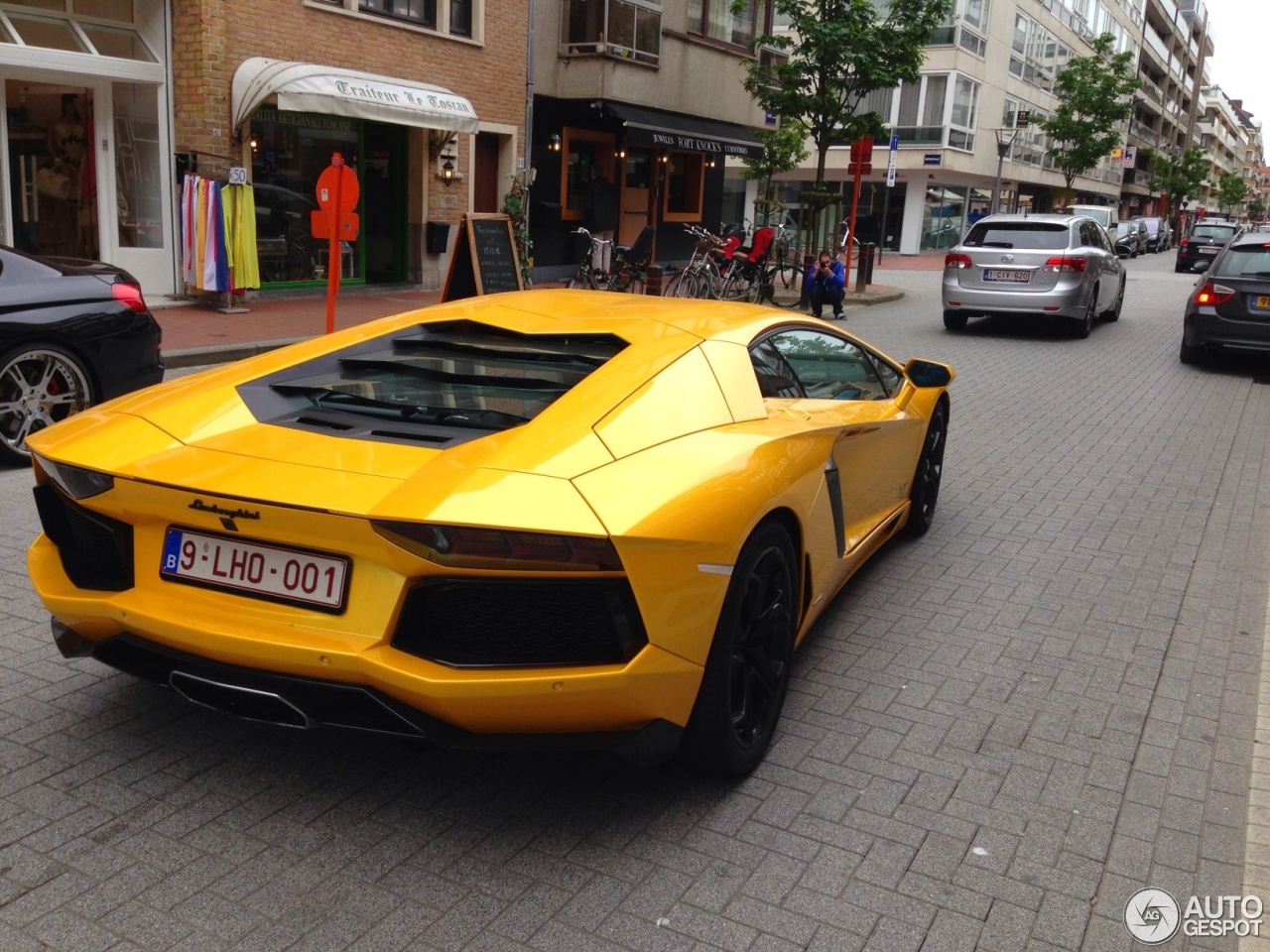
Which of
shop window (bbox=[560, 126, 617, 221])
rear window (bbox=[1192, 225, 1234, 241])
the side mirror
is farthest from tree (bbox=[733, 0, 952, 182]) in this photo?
rear window (bbox=[1192, 225, 1234, 241])

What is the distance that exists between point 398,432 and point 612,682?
0.99 metres

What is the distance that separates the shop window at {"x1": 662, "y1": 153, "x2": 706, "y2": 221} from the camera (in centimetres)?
2594

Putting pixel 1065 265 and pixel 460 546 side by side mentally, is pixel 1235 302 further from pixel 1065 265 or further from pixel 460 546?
pixel 460 546

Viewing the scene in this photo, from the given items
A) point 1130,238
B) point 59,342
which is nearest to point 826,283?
point 59,342

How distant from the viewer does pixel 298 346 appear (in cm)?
423

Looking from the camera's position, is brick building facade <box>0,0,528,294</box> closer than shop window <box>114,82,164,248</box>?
Yes

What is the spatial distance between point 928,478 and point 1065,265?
10692 millimetres

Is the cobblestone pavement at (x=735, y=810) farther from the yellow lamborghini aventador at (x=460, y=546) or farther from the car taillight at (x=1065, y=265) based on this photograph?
the car taillight at (x=1065, y=265)

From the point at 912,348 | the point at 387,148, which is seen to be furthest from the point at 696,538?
the point at 387,148

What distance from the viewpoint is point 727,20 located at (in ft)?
82.2

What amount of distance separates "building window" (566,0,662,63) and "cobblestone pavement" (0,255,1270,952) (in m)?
18.0

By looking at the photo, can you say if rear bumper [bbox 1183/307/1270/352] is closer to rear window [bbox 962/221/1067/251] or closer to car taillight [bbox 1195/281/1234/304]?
car taillight [bbox 1195/281/1234/304]

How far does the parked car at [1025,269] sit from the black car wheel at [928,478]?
9829 millimetres

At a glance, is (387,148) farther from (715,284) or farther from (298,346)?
(298,346)
